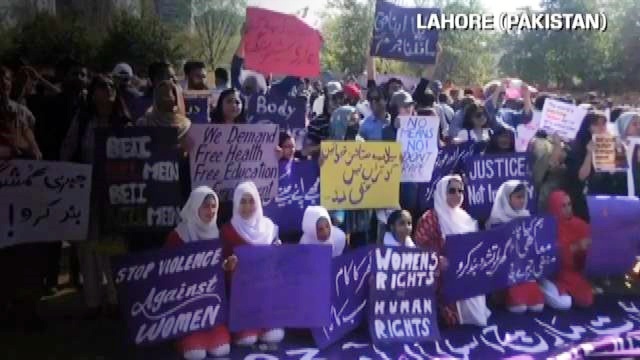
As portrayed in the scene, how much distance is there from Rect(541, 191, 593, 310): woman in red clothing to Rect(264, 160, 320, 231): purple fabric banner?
1.90 meters

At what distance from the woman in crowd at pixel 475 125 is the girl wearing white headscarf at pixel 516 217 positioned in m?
0.71

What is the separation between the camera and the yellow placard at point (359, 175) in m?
5.72

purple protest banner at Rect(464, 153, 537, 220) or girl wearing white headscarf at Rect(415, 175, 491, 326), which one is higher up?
purple protest banner at Rect(464, 153, 537, 220)

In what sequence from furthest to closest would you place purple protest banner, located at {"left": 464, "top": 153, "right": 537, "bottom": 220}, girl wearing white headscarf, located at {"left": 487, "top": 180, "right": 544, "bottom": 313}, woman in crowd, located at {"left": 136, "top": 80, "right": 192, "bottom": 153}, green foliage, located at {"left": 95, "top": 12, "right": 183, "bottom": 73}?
green foliage, located at {"left": 95, "top": 12, "right": 183, "bottom": 73} < purple protest banner, located at {"left": 464, "top": 153, "right": 537, "bottom": 220} < girl wearing white headscarf, located at {"left": 487, "top": 180, "right": 544, "bottom": 313} < woman in crowd, located at {"left": 136, "top": 80, "right": 192, "bottom": 153}

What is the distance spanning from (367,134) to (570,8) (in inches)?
1303

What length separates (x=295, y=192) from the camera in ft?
19.8

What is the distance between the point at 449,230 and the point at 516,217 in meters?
0.59

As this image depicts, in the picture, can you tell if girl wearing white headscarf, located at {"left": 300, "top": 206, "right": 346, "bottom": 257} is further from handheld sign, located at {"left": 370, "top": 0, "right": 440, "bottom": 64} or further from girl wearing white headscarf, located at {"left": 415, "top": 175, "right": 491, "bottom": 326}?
handheld sign, located at {"left": 370, "top": 0, "right": 440, "bottom": 64}

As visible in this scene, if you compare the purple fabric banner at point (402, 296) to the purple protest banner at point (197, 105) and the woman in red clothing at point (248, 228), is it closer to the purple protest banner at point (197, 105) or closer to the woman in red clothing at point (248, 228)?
the woman in red clothing at point (248, 228)

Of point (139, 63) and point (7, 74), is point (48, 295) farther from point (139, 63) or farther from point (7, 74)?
point (139, 63)

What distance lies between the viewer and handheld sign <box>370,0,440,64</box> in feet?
25.3

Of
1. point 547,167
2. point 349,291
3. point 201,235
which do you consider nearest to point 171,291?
point 201,235

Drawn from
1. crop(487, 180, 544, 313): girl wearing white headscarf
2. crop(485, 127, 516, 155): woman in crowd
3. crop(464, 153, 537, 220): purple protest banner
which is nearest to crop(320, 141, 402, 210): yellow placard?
crop(464, 153, 537, 220): purple protest banner

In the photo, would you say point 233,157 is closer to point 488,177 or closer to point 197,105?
point 197,105
